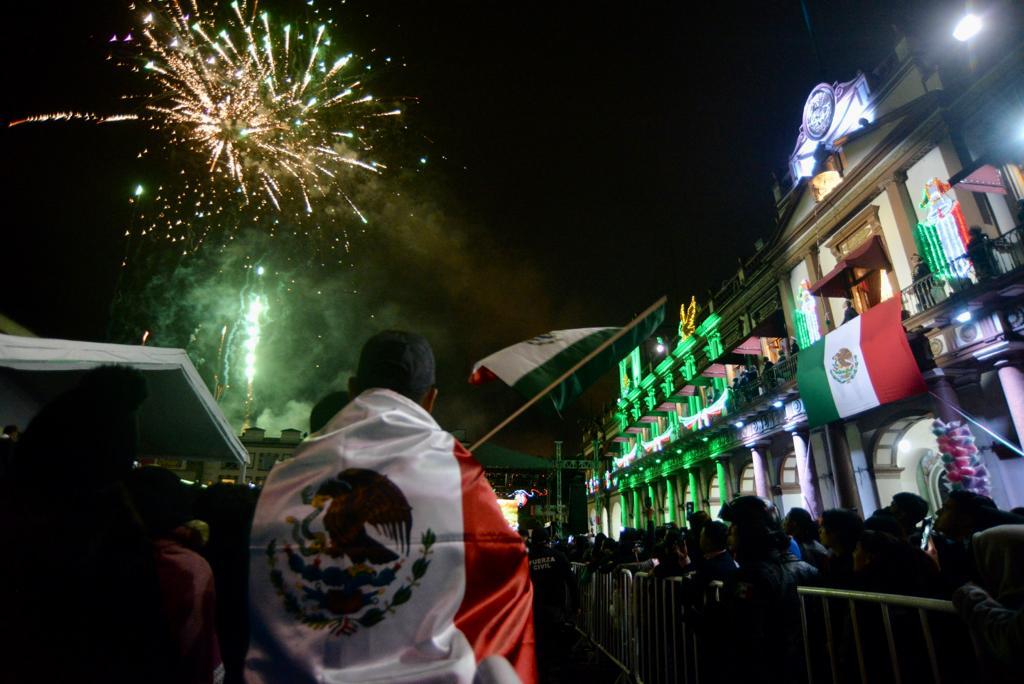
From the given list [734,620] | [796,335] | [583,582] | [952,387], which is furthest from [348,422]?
[796,335]

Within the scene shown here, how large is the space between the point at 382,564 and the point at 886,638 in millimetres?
3185

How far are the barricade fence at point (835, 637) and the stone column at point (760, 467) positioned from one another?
15.7m

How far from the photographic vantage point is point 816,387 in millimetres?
12859

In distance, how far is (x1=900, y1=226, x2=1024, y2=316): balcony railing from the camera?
988 centimetres

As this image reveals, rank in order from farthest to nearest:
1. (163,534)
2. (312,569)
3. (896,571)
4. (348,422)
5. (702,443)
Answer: (702,443) < (896,571) < (163,534) < (348,422) < (312,569)

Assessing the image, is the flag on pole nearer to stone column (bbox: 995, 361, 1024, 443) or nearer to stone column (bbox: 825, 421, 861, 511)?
stone column (bbox: 995, 361, 1024, 443)

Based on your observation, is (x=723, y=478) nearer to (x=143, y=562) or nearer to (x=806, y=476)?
(x=806, y=476)

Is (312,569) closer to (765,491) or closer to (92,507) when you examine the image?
(92,507)

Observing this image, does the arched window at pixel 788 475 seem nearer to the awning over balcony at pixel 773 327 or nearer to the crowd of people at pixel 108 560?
the awning over balcony at pixel 773 327

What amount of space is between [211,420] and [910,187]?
1713 centimetres

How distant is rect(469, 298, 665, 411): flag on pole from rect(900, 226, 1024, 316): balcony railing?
9.96 metres

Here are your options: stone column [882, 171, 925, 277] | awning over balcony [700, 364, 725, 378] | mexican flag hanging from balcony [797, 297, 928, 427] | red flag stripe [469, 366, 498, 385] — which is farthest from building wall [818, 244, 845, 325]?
red flag stripe [469, 366, 498, 385]

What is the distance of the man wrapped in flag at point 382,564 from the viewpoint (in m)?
1.16

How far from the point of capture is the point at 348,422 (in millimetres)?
1400
